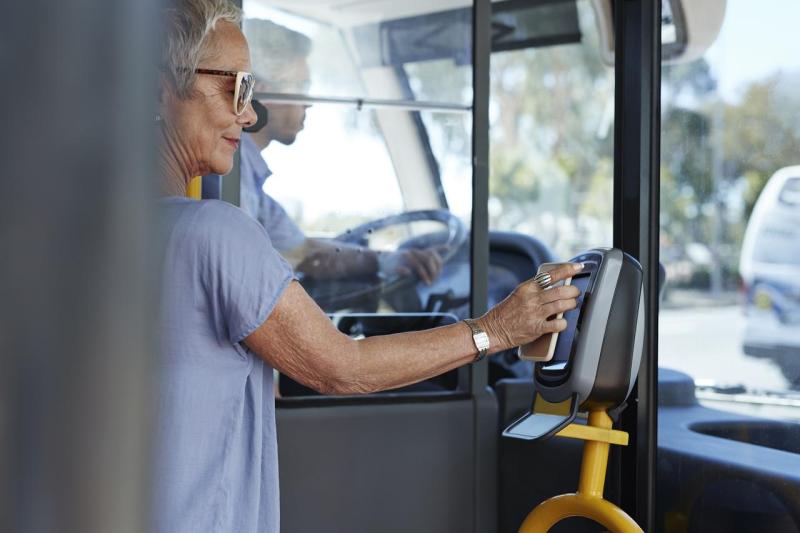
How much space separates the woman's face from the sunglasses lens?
0.01m

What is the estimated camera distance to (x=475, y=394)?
2.81m

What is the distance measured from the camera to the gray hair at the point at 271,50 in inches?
109

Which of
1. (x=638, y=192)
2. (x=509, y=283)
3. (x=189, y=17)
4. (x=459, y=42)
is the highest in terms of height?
(x=459, y=42)

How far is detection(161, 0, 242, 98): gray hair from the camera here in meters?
1.54

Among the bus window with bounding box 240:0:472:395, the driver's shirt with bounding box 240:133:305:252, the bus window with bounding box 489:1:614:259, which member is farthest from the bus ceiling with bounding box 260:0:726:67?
the bus window with bounding box 489:1:614:259

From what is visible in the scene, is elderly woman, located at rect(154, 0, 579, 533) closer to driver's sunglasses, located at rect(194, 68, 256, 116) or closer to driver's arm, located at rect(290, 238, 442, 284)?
driver's sunglasses, located at rect(194, 68, 256, 116)

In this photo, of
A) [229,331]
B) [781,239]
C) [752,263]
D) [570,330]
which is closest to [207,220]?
[229,331]

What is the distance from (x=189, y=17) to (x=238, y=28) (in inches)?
4.5

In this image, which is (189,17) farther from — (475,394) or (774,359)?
(774,359)

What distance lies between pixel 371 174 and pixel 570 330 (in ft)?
4.19

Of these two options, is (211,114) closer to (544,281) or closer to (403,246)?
(544,281)

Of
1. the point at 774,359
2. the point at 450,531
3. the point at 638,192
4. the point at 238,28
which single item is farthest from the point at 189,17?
the point at 774,359

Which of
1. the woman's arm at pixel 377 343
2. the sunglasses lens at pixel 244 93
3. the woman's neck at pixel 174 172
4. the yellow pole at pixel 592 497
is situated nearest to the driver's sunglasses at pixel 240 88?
the sunglasses lens at pixel 244 93

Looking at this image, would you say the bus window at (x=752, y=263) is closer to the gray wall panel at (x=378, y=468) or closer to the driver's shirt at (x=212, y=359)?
the gray wall panel at (x=378, y=468)
